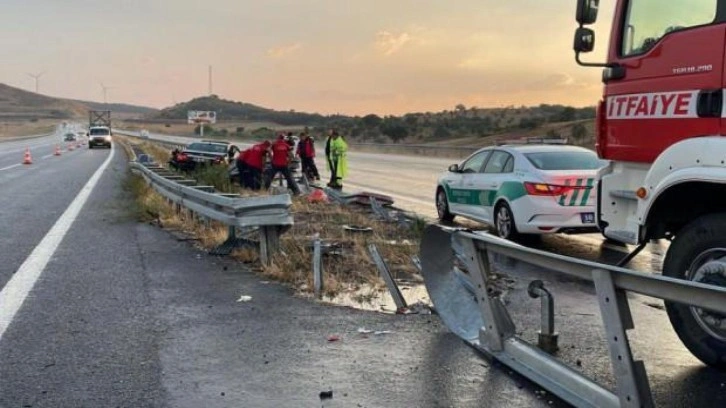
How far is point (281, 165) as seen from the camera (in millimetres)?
18594

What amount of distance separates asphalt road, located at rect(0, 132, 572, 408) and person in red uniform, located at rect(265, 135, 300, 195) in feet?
31.1

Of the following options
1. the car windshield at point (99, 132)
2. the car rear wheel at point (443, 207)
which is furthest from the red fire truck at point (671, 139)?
the car windshield at point (99, 132)

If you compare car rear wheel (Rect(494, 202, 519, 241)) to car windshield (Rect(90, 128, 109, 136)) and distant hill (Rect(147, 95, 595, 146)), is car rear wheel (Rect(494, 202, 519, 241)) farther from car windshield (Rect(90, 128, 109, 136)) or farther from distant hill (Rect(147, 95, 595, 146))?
car windshield (Rect(90, 128, 109, 136))

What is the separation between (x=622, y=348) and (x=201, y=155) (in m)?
25.1

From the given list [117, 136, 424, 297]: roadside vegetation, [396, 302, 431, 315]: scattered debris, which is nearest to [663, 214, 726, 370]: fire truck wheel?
[396, 302, 431, 315]: scattered debris

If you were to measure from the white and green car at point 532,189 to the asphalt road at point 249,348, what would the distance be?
2.64 m

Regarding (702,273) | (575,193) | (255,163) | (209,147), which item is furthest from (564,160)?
(209,147)

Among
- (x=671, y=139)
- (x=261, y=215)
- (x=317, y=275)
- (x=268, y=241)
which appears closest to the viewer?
(x=671, y=139)

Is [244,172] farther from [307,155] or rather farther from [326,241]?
[326,241]

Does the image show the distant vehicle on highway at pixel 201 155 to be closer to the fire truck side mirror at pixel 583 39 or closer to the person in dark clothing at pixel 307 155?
the person in dark clothing at pixel 307 155

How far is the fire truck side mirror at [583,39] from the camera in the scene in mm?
6031

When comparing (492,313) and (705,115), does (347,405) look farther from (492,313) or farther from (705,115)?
(705,115)

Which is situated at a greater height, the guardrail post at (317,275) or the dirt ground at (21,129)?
the guardrail post at (317,275)

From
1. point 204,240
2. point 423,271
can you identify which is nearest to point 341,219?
point 204,240
